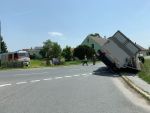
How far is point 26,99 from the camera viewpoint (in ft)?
44.3

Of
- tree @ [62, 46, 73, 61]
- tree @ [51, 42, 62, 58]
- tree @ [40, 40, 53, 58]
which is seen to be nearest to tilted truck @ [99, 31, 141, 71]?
tree @ [62, 46, 73, 61]

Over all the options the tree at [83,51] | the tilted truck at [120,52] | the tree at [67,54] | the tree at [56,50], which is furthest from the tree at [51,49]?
the tilted truck at [120,52]

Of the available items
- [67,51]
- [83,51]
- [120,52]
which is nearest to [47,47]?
[67,51]

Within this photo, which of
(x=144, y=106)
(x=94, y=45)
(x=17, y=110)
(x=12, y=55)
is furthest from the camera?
(x=94, y=45)

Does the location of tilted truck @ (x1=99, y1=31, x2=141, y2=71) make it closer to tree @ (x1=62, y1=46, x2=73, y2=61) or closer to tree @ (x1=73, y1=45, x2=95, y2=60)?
tree @ (x1=73, y1=45, x2=95, y2=60)

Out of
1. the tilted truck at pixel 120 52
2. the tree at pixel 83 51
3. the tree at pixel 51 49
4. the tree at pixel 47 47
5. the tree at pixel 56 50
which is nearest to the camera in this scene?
the tilted truck at pixel 120 52

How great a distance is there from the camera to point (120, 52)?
33.0m

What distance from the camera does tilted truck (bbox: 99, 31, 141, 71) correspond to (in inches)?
1275

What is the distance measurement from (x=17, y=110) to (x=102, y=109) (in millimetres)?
2310

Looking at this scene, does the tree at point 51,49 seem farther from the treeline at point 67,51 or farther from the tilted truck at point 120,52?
the tilted truck at point 120,52

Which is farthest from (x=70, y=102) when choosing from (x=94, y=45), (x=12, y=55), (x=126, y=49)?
(x=94, y=45)

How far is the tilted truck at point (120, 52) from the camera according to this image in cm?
3238

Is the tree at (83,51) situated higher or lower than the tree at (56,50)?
lower

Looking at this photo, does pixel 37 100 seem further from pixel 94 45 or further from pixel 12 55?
pixel 94 45
